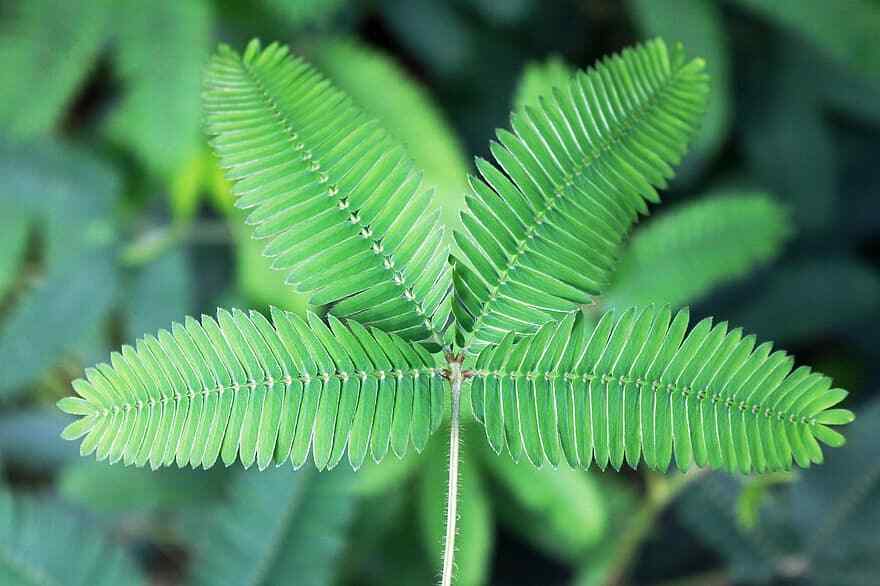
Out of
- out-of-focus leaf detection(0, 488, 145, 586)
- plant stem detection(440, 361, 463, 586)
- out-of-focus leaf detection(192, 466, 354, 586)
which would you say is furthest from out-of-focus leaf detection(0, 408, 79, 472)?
plant stem detection(440, 361, 463, 586)

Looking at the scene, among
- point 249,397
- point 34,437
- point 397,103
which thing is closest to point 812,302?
point 397,103

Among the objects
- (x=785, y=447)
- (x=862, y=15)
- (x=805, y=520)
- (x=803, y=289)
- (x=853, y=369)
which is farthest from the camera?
(x=853, y=369)

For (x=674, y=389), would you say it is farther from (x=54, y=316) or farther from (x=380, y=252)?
(x=54, y=316)

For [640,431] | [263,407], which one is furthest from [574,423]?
[263,407]

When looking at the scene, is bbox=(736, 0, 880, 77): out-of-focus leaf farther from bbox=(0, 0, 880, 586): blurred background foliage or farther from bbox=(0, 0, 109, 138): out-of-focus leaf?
bbox=(0, 0, 109, 138): out-of-focus leaf

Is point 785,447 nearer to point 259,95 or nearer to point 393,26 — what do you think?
point 259,95
